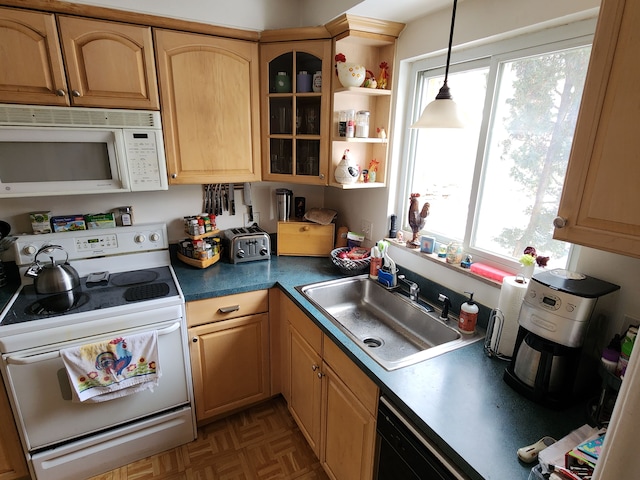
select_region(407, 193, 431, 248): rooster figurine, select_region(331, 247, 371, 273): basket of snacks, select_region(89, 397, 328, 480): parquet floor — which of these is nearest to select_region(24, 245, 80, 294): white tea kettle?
select_region(89, 397, 328, 480): parquet floor

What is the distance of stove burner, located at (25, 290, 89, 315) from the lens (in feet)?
4.87

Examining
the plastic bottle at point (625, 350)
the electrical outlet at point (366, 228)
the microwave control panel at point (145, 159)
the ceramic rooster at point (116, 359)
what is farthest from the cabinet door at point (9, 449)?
the plastic bottle at point (625, 350)

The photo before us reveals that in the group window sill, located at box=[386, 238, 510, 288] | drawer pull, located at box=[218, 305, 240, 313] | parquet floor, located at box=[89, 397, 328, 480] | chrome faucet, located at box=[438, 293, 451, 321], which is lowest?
parquet floor, located at box=[89, 397, 328, 480]

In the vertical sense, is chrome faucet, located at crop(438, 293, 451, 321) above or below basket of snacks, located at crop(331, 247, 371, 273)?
below

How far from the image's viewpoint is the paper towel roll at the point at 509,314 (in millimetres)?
1191

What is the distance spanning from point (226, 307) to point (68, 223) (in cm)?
93

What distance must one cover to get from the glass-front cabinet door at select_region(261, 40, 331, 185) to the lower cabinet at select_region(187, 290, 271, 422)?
2.46 ft

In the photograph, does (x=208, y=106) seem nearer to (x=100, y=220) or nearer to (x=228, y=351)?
(x=100, y=220)

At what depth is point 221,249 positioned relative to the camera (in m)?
2.17

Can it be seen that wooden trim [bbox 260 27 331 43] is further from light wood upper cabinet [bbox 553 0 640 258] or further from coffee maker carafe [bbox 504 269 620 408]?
coffee maker carafe [bbox 504 269 620 408]

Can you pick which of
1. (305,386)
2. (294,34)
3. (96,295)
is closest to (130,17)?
(294,34)

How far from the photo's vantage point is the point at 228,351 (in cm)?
187

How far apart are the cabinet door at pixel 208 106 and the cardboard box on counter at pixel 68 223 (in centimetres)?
53

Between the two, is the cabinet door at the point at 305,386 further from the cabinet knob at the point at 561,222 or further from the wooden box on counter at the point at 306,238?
the cabinet knob at the point at 561,222
